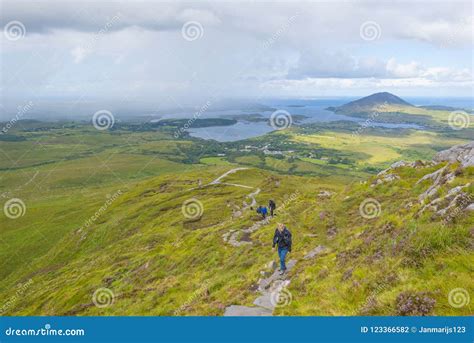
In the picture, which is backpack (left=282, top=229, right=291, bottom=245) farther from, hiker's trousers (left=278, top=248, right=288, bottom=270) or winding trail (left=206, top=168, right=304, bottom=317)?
winding trail (left=206, top=168, right=304, bottom=317)

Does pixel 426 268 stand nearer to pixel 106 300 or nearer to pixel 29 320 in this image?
pixel 29 320

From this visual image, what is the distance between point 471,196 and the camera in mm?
16766

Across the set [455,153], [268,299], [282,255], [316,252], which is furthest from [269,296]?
[455,153]

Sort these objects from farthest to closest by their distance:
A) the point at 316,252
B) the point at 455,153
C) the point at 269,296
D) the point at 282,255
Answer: the point at 455,153
the point at 316,252
the point at 282,255
the point at 269,296

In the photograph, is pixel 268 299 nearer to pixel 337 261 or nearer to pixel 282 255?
pixel 282 255

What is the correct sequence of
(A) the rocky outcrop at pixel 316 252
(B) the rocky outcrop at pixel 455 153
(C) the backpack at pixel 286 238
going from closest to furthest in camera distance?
(C) the backpack at pixel 286 238, (A) the rocky outcrop at pixel 316 252, (B) the rocky outcrop at pixel 455 153

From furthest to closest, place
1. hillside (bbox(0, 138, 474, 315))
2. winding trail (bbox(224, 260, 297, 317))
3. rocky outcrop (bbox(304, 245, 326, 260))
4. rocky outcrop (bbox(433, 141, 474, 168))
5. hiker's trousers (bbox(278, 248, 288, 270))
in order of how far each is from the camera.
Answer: rocky outcrop (bbox(433, 141, 474, 168)), rocky outcrop (bbox(304, 245, 326, 260)), hiker's trousers (bbox(278, 248, 288, 270)), winding trail (bbox(224, 260, 297, 317)), hillside (bbox(0, 138, 474, 315))

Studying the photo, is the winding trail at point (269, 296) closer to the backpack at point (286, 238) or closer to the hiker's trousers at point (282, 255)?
the hiker's trousers at point (282, 255)

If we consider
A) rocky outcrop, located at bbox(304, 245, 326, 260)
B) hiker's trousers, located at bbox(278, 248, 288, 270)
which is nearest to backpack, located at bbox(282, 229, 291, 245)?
hiker's trousers, located at bbox(278, 248, 288, 270)

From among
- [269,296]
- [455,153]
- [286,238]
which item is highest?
[455,153]

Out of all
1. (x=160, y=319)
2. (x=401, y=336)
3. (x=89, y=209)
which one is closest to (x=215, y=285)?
(x=160, y=319)

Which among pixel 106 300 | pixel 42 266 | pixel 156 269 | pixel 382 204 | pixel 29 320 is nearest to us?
pixel 29 320

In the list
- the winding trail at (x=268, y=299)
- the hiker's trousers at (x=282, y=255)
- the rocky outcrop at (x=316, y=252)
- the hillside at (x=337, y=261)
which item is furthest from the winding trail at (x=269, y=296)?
the rocky outcrop at (x=316, y=252)

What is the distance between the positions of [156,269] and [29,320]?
940 inches
